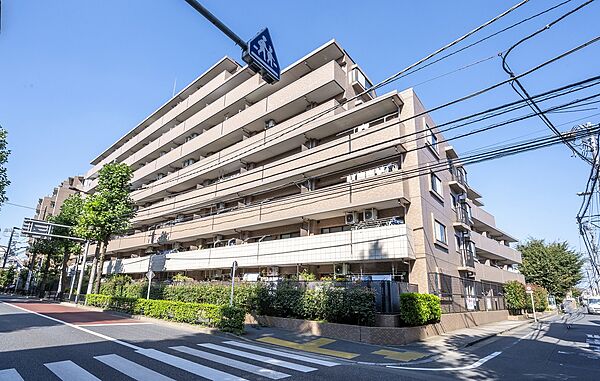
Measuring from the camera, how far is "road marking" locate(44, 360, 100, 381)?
5910 mm

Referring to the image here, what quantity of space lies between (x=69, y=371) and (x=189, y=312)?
8.47 meters

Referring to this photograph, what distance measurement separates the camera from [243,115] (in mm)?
26453

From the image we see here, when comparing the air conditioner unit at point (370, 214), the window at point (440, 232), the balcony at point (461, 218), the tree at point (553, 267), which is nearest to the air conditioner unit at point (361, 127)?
the air conditioner unit at point (370, 214)

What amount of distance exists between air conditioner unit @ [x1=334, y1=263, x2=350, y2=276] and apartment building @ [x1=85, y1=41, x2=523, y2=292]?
0.22 ft

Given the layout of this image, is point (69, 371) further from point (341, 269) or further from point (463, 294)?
point (463, 294)

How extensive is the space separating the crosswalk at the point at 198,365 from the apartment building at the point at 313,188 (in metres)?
6.80

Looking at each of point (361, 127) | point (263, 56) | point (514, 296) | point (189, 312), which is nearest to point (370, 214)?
point (361, 127)

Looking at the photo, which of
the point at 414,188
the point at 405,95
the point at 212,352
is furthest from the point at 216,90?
the point at 212,352

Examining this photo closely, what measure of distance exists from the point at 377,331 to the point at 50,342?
10.2m

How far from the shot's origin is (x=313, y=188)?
20.9 m

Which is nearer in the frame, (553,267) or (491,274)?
(491,274)

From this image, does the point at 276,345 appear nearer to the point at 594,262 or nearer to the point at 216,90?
the point at 594,262

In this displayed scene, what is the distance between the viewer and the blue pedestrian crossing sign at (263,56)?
4.88 metres

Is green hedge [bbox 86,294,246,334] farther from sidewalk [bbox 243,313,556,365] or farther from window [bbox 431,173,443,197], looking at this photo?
window [bbox 431,173,443,197]
